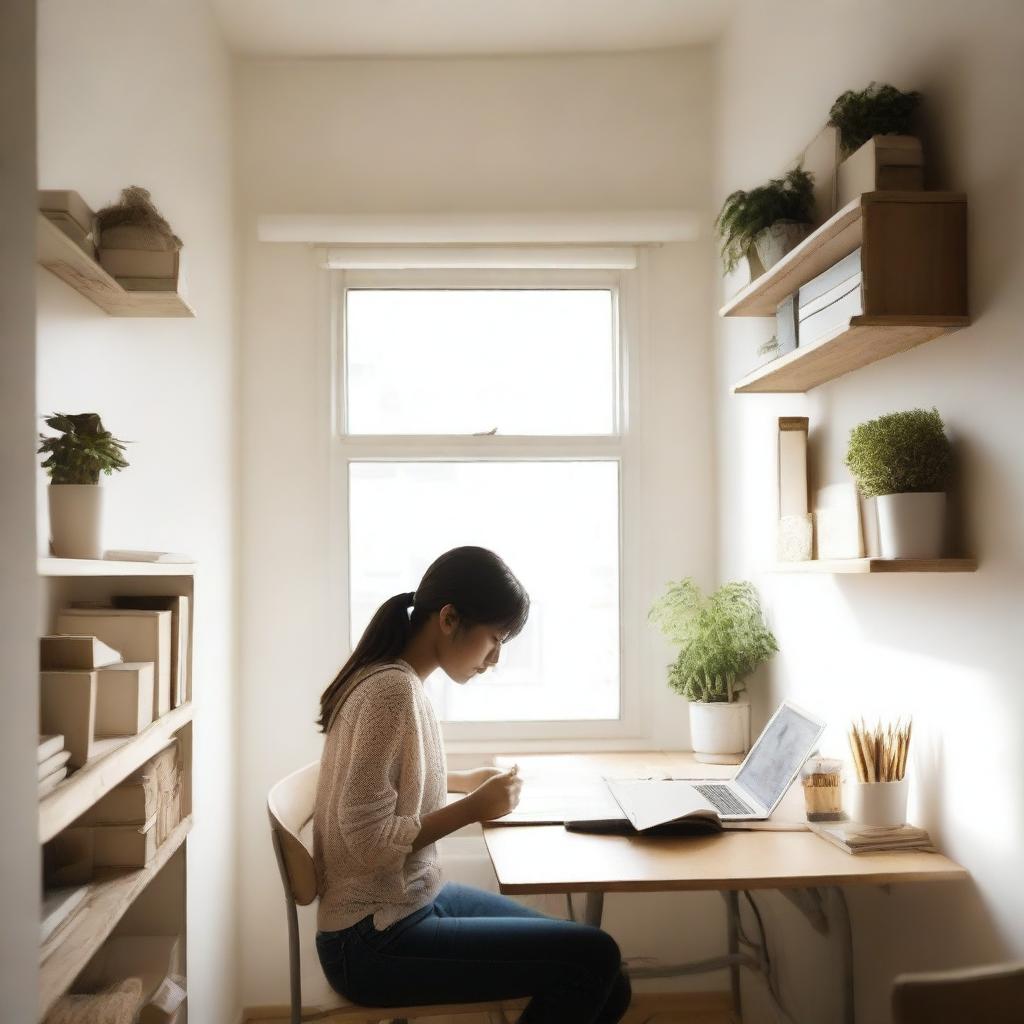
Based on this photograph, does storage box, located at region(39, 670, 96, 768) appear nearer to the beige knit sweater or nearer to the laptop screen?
the beige knit sweater

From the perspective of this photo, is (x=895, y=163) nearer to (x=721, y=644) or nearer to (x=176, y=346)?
(x=721, y=644)

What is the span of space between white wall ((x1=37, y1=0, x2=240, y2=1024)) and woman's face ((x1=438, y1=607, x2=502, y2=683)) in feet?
2.26

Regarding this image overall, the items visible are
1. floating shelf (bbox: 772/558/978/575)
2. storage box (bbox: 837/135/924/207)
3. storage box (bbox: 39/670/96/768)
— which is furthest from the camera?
storage box (bbox: 837/135/924/207)

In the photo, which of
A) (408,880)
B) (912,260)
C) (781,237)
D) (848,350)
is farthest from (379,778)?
(781,237)

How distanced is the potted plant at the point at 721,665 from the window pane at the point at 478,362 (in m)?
0.78

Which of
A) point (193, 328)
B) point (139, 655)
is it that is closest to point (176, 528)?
point (193, 328)

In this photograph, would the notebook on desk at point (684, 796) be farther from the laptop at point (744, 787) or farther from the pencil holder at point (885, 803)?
the pencil holder at point (885, 803)

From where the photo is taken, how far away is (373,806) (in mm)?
1840

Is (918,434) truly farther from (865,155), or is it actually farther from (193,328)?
(193,328)

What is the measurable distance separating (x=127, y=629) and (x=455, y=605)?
62cm

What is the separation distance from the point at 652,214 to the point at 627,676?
4.89ft

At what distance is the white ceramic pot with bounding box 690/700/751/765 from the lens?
284cm

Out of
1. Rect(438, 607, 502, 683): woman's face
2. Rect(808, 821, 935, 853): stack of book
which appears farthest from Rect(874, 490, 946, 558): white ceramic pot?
Rect(438, 607, 502, 683): woman's face

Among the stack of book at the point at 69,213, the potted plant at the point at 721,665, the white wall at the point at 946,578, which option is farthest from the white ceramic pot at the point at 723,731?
the stack of book at the point at 69,213
